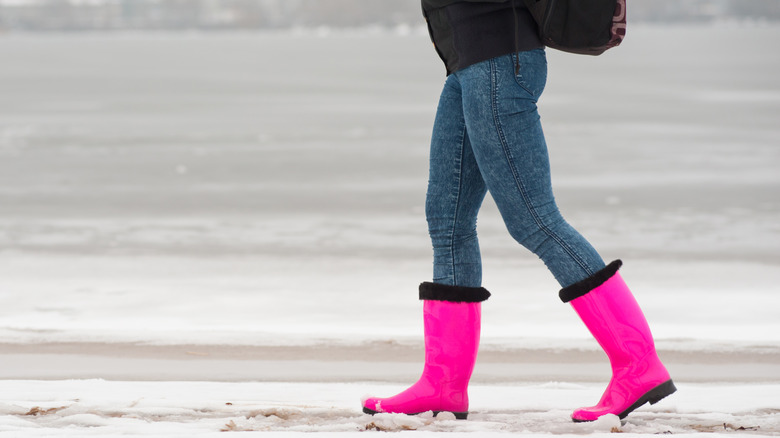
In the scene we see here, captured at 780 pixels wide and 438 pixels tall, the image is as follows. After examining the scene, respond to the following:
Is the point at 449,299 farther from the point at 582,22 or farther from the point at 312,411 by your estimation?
the point at 582,22

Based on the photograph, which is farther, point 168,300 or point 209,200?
point 209,200

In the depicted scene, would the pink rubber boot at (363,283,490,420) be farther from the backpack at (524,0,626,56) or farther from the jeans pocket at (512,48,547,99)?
the backpack at (524,0,626,56)

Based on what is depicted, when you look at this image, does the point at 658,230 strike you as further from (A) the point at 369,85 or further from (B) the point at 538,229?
(A) the point at 369,85

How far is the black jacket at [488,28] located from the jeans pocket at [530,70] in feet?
0.05

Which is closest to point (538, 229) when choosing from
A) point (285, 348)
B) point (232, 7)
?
point (285, 348)

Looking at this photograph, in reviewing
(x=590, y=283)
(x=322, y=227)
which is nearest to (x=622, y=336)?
(x=590, y=283)

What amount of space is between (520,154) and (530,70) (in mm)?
177

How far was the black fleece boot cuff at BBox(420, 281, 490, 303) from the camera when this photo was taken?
2.36 meters

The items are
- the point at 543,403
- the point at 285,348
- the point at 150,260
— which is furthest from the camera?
the point at 150,260

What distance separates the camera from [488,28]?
7.10 feet

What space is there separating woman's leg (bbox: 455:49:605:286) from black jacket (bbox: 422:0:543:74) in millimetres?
21

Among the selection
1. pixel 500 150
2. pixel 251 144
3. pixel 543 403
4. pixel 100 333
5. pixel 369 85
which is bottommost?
pixel 543 403

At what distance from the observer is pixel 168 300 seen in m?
4.12

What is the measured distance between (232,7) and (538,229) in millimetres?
184702
